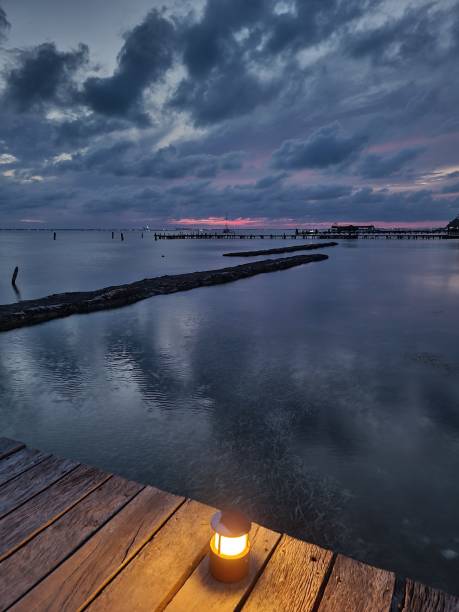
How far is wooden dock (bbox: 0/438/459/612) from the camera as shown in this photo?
234 cm

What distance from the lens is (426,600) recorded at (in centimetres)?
243

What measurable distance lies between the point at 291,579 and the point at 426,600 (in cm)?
94

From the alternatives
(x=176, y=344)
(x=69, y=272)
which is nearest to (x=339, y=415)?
(x=176, y=344)

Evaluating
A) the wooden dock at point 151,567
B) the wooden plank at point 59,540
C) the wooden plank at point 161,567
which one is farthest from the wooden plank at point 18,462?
the wooden plank at point 161,567

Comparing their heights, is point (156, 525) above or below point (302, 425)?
above

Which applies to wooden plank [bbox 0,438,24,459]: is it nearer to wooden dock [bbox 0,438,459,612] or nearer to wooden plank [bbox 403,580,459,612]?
wooden dock [bbox 0,438,459,612]

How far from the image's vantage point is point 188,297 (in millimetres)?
20547

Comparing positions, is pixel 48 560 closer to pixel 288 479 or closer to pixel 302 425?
pixel 288 479

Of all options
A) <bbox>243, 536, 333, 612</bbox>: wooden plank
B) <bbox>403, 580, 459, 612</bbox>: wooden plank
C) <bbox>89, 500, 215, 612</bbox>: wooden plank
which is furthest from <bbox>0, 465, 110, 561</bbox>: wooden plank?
<bbox>403, 580, 459, 612</bbox>: wooden plank

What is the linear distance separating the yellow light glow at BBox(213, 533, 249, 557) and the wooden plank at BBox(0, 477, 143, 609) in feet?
3.98

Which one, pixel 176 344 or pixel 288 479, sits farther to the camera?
pixel 176 344

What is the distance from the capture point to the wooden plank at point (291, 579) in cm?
232

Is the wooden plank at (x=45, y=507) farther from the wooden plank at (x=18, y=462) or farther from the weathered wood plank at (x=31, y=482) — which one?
the wooden plank at (x=18, y=462)

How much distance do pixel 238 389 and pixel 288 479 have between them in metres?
3.25
